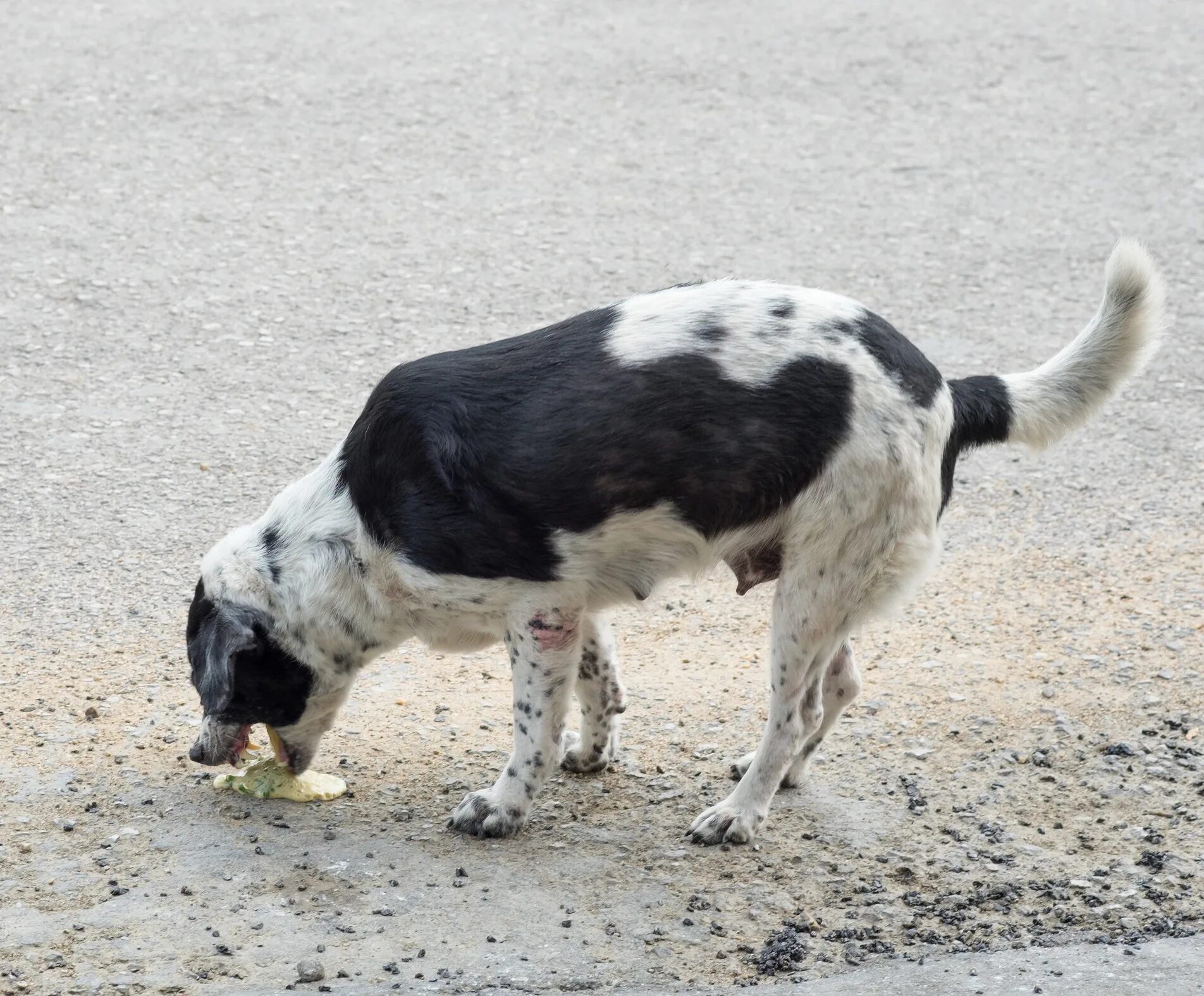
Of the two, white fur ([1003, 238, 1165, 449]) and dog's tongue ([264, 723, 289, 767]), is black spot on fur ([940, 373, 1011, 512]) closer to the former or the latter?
white fur ([1003, 238, 1165, 449])

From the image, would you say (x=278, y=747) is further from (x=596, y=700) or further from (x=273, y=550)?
(x=596, y=700)

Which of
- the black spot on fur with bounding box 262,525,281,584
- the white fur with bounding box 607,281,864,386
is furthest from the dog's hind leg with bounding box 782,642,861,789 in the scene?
the black spot on fur with bounding box 262,525,281,584

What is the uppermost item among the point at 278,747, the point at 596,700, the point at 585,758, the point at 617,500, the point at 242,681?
the point at 617,500

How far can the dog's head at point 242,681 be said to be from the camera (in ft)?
15.3

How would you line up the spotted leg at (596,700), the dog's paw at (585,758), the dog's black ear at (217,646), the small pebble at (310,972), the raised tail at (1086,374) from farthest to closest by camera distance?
1. the dog's paw at (585,758)
2. the spotted leg at (596,700)
3. the raised tail at (1086,374)
4. the dog's black ear at (217,646)
5. the small pebble at (310,972)

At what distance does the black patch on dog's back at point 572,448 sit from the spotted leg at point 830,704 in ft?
2.48

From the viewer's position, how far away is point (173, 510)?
6.74 m

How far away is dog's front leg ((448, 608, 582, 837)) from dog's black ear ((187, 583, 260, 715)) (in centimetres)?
78

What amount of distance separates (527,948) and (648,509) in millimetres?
1252

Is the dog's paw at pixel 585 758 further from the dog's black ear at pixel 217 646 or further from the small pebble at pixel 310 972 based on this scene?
the small pebble at pixel 310 972

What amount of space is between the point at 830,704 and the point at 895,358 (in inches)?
48.1

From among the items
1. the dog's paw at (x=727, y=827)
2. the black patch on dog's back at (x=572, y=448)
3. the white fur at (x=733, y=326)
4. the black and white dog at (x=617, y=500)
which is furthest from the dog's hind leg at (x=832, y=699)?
the white fur at (x=733, y=326)

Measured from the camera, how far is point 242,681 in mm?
4742

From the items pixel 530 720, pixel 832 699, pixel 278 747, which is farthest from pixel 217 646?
pixel 832 699
